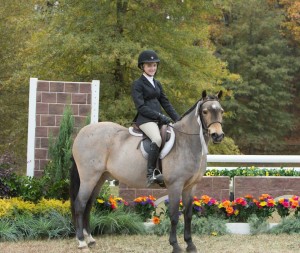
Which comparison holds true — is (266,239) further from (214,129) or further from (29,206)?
(29,206)

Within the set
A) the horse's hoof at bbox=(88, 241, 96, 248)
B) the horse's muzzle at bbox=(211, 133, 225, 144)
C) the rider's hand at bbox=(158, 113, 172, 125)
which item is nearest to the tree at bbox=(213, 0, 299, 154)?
the rider's hand at bbox=(158, 113, 172, 125)

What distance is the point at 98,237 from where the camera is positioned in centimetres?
821

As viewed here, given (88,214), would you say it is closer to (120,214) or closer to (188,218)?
(120,214)

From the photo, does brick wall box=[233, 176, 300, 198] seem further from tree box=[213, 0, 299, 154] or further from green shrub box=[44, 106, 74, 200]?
tree box=[213, 0, 299, 154]

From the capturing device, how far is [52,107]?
897 centimetres

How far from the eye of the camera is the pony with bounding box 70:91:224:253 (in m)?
7.15

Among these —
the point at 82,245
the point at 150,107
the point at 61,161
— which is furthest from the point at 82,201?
the point at 150,107

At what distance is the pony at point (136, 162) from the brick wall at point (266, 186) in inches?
74.7

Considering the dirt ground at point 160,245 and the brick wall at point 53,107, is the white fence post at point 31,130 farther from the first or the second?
the dirt ground at point 160,245

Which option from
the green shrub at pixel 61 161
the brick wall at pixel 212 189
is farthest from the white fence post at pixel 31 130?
the brick wall at pixel 212 189

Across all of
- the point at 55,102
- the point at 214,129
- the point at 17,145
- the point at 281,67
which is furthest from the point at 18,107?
the point at 281,67

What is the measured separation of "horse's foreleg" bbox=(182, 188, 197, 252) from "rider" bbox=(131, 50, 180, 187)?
500 millimetres

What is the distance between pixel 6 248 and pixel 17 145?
9.33m

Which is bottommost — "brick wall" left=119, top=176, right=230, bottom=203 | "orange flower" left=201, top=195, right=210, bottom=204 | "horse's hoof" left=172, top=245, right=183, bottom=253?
"horse's hoof" left=172, top=245, right=183, bottom=253
